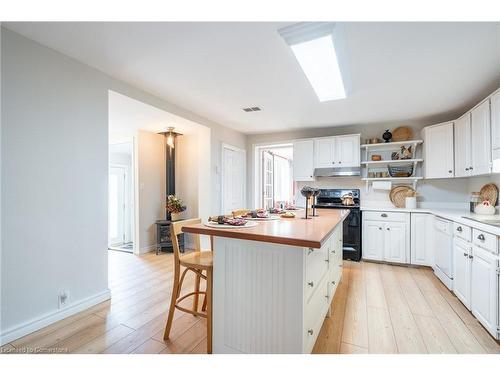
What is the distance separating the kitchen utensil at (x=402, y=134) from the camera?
397 cm

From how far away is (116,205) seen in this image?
545 cm

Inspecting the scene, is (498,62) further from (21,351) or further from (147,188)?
(147,188)

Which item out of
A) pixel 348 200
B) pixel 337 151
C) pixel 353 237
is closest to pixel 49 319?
pixel 353 237

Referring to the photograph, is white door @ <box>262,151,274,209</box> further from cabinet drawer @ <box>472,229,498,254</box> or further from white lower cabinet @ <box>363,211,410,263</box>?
cabinet drawer @ <box>472,229,498,254</box>

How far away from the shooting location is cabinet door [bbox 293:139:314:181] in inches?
178

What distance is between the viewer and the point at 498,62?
2.18m

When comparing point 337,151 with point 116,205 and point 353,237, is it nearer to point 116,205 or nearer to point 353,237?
point 353,237

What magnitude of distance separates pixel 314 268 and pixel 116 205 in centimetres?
525

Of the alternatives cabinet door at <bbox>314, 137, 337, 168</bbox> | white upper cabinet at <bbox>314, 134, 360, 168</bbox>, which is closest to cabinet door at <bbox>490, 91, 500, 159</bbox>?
white upper cabinet at <bbox>314, 134, 360, 168</bbox>

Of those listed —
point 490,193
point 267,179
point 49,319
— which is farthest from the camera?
point 267,179

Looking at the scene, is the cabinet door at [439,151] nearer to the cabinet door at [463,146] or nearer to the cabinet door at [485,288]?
the cabinet door at [463,146]
